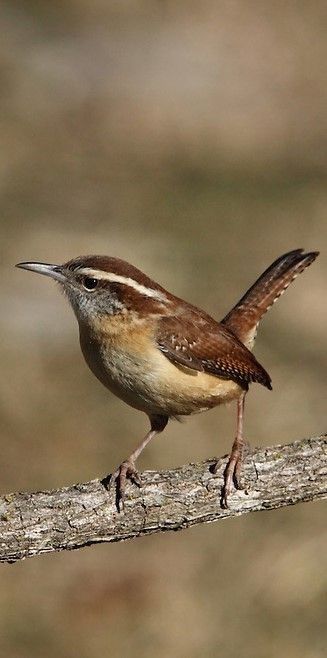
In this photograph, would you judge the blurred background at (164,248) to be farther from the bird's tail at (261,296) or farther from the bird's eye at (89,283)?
the bird's eye at (89,283)

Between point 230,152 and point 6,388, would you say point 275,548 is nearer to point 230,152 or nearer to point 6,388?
point 6,388

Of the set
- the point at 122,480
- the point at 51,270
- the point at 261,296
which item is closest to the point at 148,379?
the point at 122,480

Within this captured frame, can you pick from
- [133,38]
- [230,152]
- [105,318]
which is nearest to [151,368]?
[105,318]

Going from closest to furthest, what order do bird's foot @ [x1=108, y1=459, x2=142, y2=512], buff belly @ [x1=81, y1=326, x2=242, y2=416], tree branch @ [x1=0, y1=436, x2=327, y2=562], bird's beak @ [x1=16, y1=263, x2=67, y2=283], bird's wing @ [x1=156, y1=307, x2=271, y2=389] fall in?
tree branch @ [x1=0, y1=436, x2=327, y2=562], bird's foot @ [x1=108, y1=459, x2=142, y2=512], buff belly @ [x1=81, y1=326, x2=242, y2=416], bird's wing @ [x1=156, y1=307, x2=271, y2=389], bird's beak @ [x1=16, y1=263, x2=67, y2=283]

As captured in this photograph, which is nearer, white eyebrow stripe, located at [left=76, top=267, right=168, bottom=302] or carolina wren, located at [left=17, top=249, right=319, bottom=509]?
carolina wren, located at [left=17, top=249, right=319, bottom=509]

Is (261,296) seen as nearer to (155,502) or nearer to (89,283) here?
(89,283)

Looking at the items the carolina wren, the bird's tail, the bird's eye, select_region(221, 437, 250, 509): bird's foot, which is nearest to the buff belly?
the carolina wren

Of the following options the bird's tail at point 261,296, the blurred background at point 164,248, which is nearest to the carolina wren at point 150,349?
the bird's tail at point 261,296

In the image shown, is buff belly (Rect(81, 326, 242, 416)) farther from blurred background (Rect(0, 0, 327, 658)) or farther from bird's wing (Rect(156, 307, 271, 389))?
blurred background (Rect(0, 0, 327, 658))
